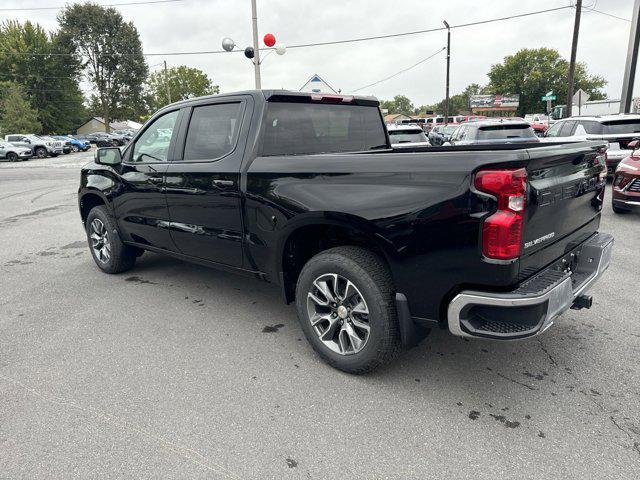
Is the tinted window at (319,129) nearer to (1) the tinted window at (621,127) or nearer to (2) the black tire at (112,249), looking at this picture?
(2) the black tire at (112,249)

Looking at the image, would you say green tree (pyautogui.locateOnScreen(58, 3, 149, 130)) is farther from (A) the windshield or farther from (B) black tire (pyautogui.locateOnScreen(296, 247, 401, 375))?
(B) black tire (pyautogui.locateOnScreen(296, 247, 401, 375))

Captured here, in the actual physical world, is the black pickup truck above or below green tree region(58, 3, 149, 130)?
below

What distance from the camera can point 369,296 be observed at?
8.93 ft

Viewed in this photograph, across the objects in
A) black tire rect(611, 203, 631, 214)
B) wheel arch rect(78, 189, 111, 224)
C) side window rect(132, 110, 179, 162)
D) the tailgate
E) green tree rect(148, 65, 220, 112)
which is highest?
green tree rect(148, 65, 220, 112)

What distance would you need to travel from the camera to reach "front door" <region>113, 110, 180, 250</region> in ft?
13.7

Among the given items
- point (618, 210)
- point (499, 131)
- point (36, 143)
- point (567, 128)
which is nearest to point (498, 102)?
point (36, 143)

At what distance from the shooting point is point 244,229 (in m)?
3.47

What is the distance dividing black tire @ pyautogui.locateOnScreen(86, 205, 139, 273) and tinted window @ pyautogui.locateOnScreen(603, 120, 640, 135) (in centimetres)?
1073

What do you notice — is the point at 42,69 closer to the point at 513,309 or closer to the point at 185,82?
the point at 185,82

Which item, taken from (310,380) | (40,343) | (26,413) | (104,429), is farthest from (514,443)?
(40,343)

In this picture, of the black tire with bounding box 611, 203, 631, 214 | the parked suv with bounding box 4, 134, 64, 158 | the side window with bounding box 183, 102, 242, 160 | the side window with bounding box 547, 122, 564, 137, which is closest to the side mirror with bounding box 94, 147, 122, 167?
the side window with bounding box 183, 102, 242, 160

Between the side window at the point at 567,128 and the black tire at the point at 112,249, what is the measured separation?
10749 mm

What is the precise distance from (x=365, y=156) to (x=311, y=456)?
167cm

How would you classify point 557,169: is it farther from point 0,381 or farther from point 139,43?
point 139,43
